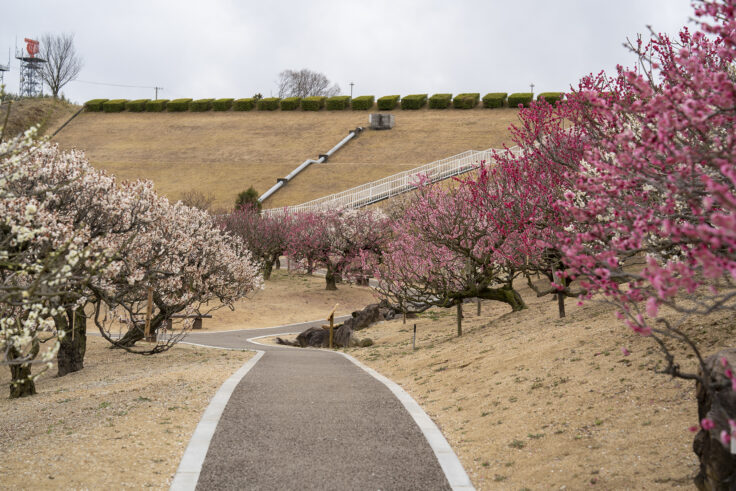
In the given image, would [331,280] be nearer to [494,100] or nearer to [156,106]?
[494,100]

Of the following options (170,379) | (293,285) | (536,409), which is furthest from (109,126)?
(536,409)

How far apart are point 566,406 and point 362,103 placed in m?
83.4

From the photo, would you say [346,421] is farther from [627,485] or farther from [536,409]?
[627,485]

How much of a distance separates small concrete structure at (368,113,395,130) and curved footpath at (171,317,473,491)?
69722 mm

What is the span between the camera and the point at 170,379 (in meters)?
12.8

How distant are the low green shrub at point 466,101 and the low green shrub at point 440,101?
3.11ft

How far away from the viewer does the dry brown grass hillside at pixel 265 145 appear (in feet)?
218

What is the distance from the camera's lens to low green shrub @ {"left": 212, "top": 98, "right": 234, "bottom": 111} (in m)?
92.4

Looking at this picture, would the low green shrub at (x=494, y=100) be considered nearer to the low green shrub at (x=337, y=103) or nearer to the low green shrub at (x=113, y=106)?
the low green shrub at (x=337, y=103)

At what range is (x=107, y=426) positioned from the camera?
8820mm

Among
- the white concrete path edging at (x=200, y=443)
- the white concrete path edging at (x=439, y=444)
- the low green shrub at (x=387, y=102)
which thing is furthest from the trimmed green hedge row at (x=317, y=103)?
the white concrete path edging at (x=200, y=443)

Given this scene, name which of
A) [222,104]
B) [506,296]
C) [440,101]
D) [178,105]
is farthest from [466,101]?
[506,296]

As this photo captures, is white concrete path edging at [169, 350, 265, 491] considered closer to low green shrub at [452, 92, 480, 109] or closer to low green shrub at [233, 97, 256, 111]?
low green shrub at [452, 92, 480, 109]

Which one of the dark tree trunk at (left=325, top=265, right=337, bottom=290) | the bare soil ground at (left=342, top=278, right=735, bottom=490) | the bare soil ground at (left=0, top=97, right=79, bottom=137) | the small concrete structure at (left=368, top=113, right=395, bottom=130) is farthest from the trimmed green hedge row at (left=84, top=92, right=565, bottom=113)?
the bare soil ground at (left=342, top=278, right=735, bottom=490)
